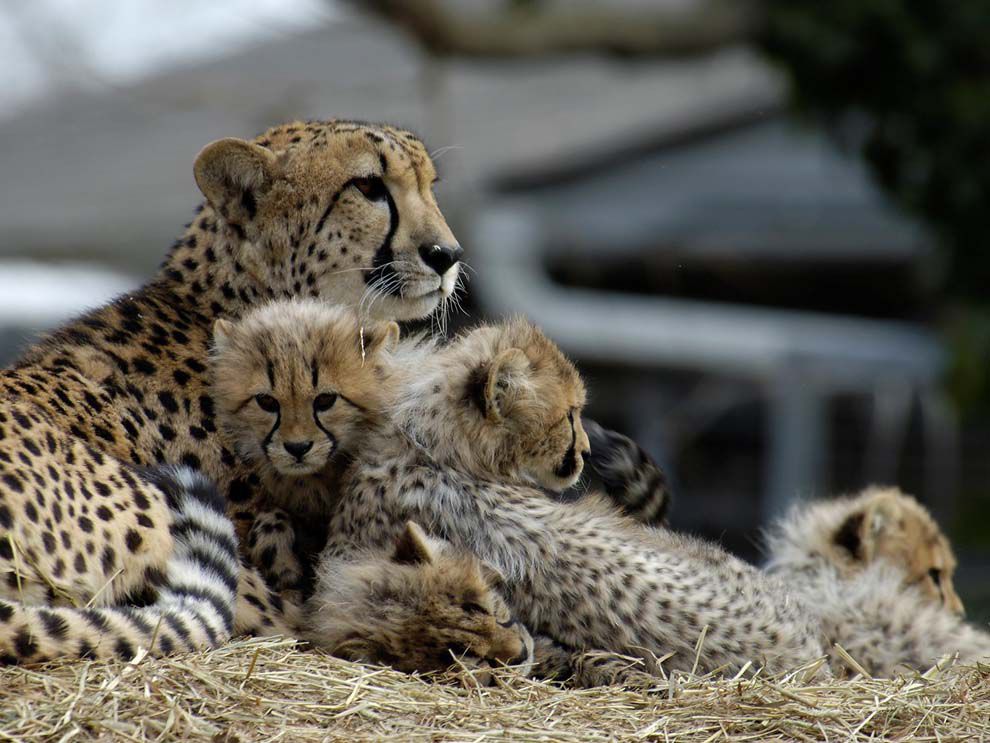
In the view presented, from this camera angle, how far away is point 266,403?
3.16m

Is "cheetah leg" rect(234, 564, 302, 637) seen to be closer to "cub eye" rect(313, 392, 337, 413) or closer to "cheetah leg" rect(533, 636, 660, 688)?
"cub eye" rect(313, 392, 337, 413)

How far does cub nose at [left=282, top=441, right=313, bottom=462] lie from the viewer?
10.2 ft

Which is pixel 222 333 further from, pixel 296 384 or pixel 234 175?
pixel 234 175

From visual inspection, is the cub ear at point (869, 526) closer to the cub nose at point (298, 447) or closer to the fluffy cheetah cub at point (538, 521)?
the fluffy cheetah cub at point (538, 521)

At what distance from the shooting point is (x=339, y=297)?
3.55 metres

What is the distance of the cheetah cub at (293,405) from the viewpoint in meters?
3.13

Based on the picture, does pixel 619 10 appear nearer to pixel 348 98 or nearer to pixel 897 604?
pixel 348 98

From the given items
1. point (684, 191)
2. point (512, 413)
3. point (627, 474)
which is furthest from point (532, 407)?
point (684, 191)

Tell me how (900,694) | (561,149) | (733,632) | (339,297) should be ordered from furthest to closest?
(561,149) → (339,297) → (733,632) → (900,694)

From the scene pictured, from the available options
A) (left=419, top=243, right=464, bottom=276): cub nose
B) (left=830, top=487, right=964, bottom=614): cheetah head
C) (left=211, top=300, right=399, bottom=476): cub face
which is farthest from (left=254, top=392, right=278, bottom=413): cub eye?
(left=830, top=487, right=964, bottom=614): cheetah head

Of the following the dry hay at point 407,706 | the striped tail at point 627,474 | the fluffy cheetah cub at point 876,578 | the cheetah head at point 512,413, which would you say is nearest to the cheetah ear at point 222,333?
the cheetah head at point 512,413

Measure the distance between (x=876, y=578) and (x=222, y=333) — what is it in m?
1.72

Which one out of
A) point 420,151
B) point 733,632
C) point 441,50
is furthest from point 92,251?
point 733,632

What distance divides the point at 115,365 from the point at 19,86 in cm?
1067
